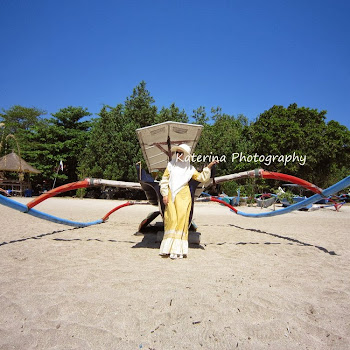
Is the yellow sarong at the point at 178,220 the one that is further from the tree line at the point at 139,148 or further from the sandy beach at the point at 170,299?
the tree line at the point at 139,148

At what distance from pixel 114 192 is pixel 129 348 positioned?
2507cm

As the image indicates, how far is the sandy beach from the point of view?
6.06 feet

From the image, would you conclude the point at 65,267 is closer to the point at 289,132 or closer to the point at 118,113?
the point at 118,113

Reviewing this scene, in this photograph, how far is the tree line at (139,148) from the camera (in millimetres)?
23438

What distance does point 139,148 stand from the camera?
23.1 m

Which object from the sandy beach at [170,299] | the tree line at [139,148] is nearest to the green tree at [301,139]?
the tree line at [139,148]

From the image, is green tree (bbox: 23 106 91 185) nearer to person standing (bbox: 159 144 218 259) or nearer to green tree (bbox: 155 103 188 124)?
green tree (bbox: 155 103 188 124)

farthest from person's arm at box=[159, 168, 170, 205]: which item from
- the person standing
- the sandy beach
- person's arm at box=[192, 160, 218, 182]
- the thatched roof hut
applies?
the thatched roof hut

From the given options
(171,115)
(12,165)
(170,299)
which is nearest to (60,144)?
(12,165)

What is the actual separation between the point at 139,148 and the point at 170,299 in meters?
21.2

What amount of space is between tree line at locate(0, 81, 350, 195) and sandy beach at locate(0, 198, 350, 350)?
60.7 ft

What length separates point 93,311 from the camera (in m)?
2.20

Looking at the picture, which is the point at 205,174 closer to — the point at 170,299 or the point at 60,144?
the point at 170,299

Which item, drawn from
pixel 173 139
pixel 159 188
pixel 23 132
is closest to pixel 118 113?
pixel 23 132
